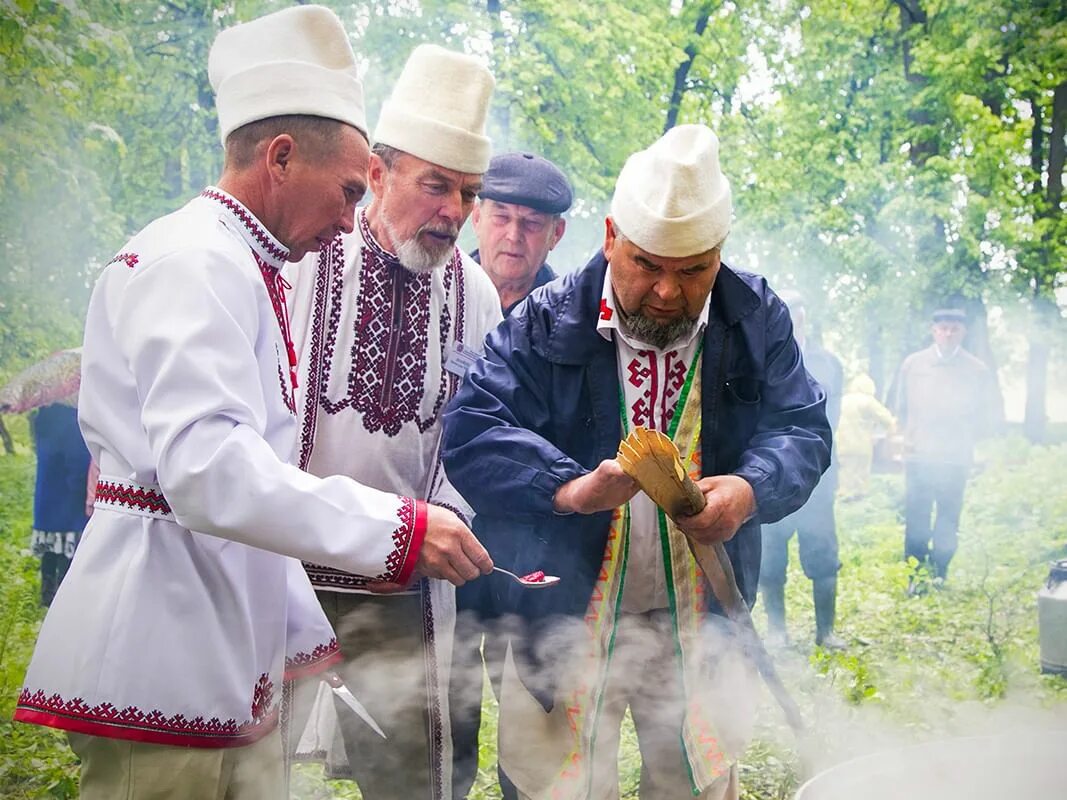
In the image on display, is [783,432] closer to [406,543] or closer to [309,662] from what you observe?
[406,543]

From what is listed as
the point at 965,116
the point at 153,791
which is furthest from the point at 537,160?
the point at 965,116

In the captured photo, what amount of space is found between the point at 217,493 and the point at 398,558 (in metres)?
0.36

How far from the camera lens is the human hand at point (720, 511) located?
228 centimetres

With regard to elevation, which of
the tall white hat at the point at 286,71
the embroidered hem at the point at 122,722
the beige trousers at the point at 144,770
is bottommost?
the beige trousers at the point at 144,770

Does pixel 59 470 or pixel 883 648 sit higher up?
pixel 59 470

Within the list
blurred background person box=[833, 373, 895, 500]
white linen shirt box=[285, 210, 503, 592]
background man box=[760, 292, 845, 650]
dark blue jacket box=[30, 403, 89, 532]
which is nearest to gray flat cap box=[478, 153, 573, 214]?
white linen shirt box=[285, 210, 503, 592]

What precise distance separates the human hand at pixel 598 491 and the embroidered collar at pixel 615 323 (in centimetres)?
40

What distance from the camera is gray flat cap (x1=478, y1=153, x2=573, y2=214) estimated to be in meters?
3.91

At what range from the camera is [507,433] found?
2492 millimetres

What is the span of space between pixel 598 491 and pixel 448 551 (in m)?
0.53

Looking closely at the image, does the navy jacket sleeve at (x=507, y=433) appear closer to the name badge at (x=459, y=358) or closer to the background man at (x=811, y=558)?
the name badge at (x=459, y=358)

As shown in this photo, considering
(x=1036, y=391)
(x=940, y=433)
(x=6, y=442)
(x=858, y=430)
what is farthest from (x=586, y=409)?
(x=1036, y=391)

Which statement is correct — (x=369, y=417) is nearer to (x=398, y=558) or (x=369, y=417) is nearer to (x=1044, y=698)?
(x=398, y=558)

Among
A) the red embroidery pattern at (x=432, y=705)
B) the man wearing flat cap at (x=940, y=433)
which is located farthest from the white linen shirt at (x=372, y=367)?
the man wearing flat cap at (x=940, y=433)
